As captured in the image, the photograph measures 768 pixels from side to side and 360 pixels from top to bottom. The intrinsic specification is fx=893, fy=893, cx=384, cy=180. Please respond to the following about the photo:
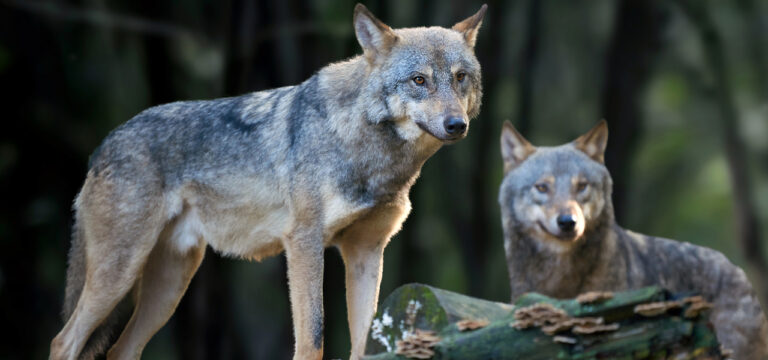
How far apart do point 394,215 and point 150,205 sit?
165 centimetres

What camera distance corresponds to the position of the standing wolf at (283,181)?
5293mm

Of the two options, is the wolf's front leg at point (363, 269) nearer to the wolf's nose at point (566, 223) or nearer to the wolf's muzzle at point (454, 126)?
the wolf's muzzle at point (454, 126)

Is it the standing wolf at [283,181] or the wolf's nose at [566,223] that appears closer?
the standing wolf at [283,181]

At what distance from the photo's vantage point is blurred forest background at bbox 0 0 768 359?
11.1 meters

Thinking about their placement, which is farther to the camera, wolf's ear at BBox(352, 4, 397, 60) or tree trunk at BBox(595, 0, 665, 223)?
tree trunk at BBox(595, 0, 665, 223)

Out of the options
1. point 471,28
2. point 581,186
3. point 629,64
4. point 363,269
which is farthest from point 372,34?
point 629,64

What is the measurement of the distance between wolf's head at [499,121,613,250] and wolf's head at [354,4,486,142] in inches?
59.4

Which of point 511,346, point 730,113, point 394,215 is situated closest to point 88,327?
point 394,215

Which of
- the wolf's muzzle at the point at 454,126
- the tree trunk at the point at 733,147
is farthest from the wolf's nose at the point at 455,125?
the tree trunk at the point at 733,147

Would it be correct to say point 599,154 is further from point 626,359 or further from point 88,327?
point 88,327

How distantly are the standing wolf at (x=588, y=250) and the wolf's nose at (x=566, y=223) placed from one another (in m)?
0.01

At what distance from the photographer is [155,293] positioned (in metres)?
6.31

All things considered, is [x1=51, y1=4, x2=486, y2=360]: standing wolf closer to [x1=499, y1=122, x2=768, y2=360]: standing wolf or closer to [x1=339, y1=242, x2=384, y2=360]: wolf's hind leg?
[x1=339, y1=242, x2=384, y2=360]: wolf's hind leg

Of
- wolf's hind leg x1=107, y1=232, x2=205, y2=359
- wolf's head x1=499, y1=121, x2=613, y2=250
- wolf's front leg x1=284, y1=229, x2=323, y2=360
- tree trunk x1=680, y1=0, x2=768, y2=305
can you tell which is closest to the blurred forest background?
tree trunk x1=680, y1=0, x2=768, y2=305
